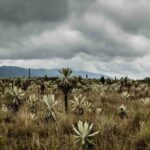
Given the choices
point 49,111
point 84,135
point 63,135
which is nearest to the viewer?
point 84,135

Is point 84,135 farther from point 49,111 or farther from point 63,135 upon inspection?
point 49,111

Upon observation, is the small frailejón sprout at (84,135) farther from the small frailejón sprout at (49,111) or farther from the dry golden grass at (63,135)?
the small frailejón sprout at (49,111)

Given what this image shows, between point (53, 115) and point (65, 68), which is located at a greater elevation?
point (65, 68)

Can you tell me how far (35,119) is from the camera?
8844 millimetres

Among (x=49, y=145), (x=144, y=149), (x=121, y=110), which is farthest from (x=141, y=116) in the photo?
(x=49, y=145)

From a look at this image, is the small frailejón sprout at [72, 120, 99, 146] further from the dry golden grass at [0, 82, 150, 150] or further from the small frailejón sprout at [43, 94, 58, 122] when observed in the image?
the small frailejón sprout at [43, 94, 58, 122]

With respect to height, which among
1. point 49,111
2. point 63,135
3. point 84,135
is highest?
point 49,111

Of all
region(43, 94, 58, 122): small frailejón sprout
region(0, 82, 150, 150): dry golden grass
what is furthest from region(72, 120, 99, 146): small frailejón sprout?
region(43, 94, 58, 122): small frailejón sprout

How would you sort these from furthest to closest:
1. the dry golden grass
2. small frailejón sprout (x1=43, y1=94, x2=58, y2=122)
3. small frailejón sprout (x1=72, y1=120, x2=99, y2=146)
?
small frailejón sprout (x1=43, y1=94, x2=58, y2=122), the dry golden grass, small frailejón sprout (x1=72, y1=120, x2=99, y2=146)

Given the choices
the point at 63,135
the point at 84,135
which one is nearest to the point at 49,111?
the point at 63,135

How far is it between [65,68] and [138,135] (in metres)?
4.41

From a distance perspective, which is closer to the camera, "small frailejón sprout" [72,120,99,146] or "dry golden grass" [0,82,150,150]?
"small frailejón sprout" [72,120,99,146]

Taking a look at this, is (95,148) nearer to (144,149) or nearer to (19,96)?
(144,149)

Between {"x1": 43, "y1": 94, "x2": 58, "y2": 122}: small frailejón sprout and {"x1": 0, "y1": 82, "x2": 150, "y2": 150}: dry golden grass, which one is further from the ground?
{"x1": 43, "y1": 94, "x2": 58, "y2": 122}: small frailejón sprout
